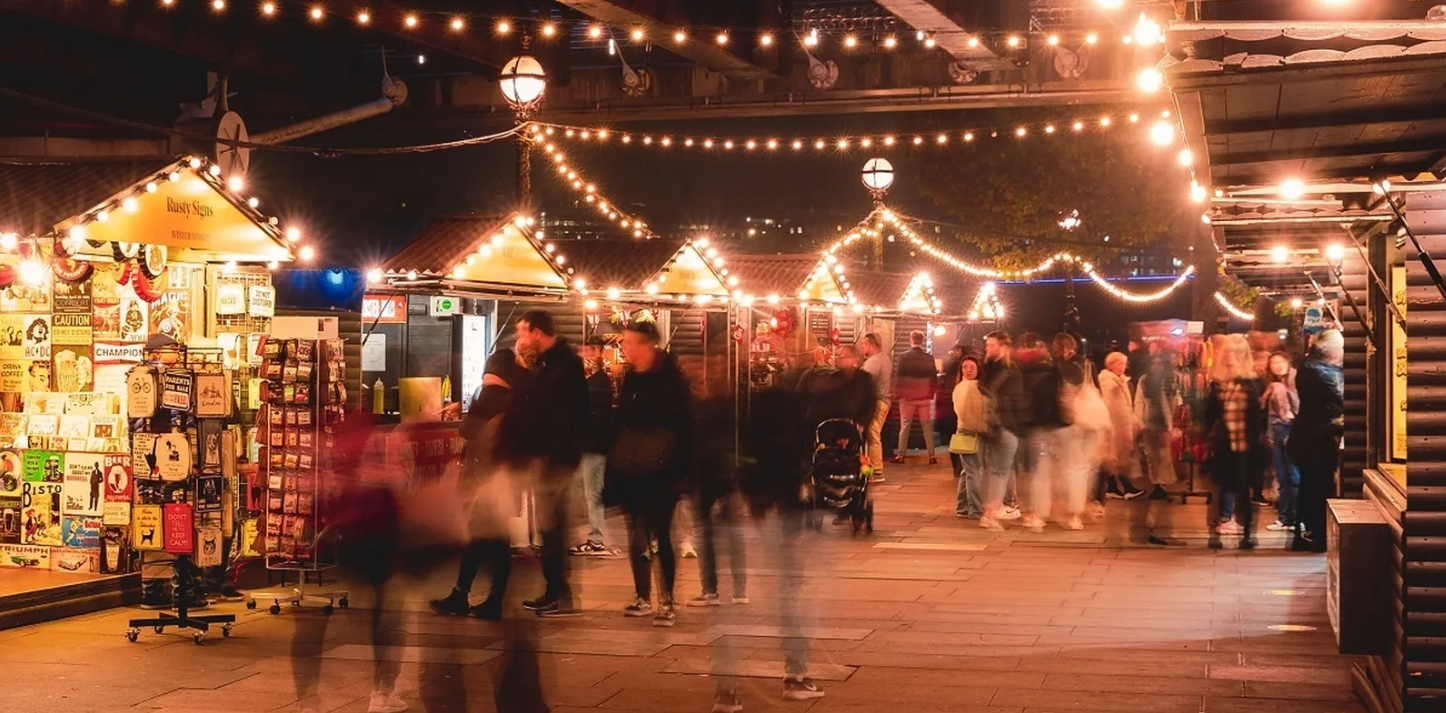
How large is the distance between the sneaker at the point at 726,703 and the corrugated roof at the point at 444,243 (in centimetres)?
634

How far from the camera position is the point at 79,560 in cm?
1068

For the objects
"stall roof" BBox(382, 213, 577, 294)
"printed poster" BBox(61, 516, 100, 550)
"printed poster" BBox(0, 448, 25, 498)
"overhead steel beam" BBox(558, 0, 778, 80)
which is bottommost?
"printed poster" BBox(61, 516, 100, 550)

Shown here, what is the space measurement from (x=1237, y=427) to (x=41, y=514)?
955 cm

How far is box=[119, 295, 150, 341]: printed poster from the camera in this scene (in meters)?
11.1

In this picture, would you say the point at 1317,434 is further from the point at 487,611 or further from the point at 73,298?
the point at 73,298

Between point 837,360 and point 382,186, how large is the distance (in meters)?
17.8

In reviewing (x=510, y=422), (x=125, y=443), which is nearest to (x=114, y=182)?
(x=125, y=443)

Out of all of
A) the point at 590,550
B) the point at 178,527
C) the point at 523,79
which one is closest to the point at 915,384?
the point at 523,79

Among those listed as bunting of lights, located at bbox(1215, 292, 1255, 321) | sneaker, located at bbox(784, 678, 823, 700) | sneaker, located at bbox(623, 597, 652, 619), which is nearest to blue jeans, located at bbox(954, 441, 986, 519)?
sneaker, located at bbox(623, 597, 652, 619)

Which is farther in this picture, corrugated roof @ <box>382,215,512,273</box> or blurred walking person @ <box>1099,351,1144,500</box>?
blurred walking person @ <box>1099,351,1144,500</box>

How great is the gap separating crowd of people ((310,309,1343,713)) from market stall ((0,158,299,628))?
1.78 metres

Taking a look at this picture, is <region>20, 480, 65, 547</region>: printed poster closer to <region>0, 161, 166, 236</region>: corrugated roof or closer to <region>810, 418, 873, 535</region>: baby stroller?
<region>0, 161, 166, 236</region>: corrugated roof

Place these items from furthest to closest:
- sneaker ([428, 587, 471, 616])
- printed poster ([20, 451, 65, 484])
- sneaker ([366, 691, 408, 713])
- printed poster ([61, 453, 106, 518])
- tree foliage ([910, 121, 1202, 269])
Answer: tree foliage ([910, 121, 1202, 269])
printed poster ([20, 451, 65, 484])
printed poster ([61, 453, 106, 518])
sneaker ([428, 587, 471, 616])
sneaker ([366, 691, 408, 713])

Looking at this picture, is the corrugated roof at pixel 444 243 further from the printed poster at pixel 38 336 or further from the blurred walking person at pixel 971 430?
the blurred walking person at pixel 971 430
